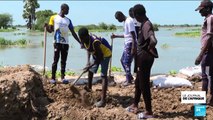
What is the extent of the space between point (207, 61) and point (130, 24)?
1935 mm

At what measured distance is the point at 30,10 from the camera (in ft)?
216

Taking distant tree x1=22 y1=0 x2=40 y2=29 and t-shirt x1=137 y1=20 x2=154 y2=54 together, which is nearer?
t-shirt x1=137 y1=20 x2=154 y2=54

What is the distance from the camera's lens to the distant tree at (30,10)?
6550 cm

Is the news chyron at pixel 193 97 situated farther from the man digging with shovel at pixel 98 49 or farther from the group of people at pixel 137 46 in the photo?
the man digging with shovel at pixel 98 49

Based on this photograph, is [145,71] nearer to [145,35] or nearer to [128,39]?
[145,35]

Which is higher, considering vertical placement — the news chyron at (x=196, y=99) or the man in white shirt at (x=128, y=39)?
the man in white shirt at (x=128, y=39)

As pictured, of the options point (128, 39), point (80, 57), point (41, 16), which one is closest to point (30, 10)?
point (41, 16)

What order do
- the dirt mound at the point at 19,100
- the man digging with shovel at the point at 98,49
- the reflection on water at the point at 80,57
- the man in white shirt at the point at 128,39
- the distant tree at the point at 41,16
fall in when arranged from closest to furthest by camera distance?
1. the dirt mound at the point at 19,100
2. the man digging with shovel at the point at 98,49
3. the man in white shirt at the point at 128,39
4. the reflection on water at the point at 80,57
5. the distant tree at the point at 41,16

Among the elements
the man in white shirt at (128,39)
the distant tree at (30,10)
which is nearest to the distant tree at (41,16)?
the distant tree at (30,10)

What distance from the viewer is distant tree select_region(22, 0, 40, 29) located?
65500mm

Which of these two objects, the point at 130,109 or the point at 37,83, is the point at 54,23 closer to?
the point at 37,83

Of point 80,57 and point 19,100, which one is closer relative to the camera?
point 19,100

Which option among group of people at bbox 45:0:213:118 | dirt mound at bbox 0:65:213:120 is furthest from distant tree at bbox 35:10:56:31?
dirt mound at bbox 0:65:213:120

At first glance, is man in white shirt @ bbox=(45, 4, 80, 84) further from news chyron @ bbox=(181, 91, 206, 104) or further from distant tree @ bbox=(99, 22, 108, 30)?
distant tree @ bbox=(99, 22, 108, 30)
